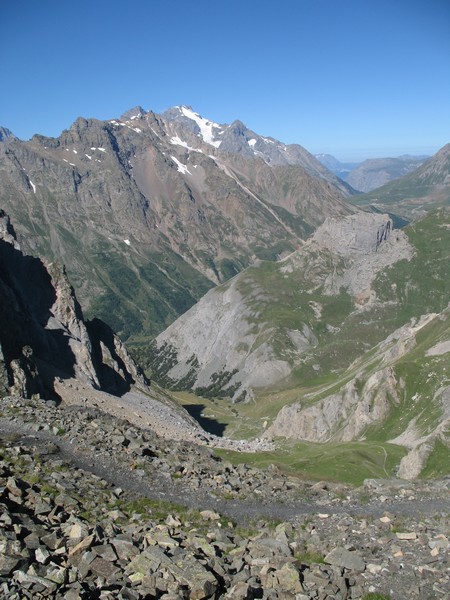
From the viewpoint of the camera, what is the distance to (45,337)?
110 metres

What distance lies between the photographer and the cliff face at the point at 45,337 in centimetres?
8900

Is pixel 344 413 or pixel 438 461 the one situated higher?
pixel 438 461

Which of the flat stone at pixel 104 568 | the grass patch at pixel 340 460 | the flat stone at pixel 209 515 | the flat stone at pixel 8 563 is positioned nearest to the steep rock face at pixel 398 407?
the grass patch at pixel 340 460

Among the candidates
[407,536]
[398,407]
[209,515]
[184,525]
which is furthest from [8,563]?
[398,407]

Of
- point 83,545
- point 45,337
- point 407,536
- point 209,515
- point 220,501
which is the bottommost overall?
point 407,536

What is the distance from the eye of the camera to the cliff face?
89000mm

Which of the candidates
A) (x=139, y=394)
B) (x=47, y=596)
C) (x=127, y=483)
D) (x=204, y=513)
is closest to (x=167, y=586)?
(x=47, y=596)

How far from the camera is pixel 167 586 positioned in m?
18.6

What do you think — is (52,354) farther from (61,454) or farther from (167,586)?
(167,586)

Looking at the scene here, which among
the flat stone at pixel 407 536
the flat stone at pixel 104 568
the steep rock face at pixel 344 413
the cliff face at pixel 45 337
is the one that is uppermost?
the cliff face at pixel 45 337

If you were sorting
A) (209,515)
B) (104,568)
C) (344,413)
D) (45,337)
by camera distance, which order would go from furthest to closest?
(344,413) < (45,337) < (209,515) < (104,568)

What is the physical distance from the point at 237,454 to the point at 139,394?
3926 cm

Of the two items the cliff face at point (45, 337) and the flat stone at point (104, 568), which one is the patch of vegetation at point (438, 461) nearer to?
the cliff face at point (45, 337)

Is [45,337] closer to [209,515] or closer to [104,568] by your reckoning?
[209,515]
